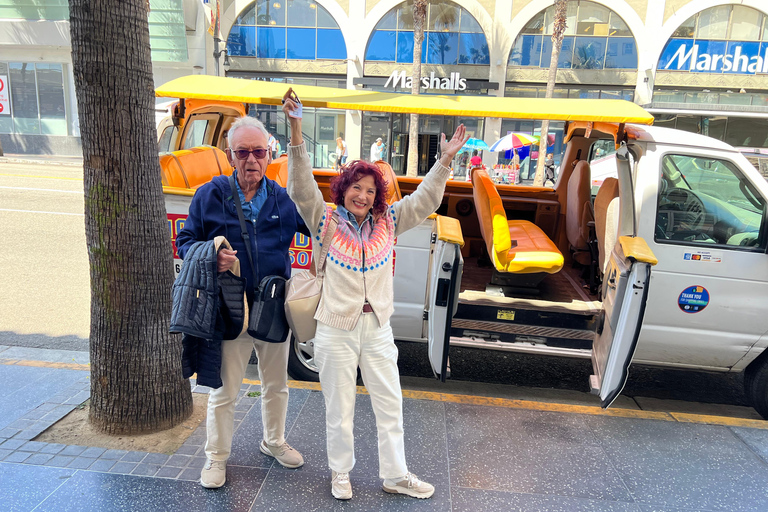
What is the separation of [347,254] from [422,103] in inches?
75.9

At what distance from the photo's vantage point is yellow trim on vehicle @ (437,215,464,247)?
3.80 meters

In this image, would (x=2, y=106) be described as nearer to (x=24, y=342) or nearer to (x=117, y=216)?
(x=24, y=342)

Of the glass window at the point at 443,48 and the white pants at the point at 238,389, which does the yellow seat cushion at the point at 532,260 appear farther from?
the glass window at the point at 443,48

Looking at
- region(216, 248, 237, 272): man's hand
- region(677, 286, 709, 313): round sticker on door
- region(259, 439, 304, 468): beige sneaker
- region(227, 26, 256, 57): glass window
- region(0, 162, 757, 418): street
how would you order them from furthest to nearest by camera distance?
region(227, 26, 256, 57): glass window, region(0, 162, 757, 418): street, region(677, 286, 709, 313): round sticker on door, region(259, 439, 304, 468): beige sneaker, region(216, 248, 237, 272): man's hand

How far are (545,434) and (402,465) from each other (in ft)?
4.14

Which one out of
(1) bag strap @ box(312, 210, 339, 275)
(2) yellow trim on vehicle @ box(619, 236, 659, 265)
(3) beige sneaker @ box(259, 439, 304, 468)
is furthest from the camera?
(2) yellow trim on vehicle @ box(619, 236, 659, 265)

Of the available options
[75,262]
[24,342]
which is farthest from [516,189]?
[75,262]

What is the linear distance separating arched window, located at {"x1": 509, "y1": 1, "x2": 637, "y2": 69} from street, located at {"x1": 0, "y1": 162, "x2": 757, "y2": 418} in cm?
2077

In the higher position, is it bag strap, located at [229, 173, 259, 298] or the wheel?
bag strap, located at [229, 173, 259, 298]

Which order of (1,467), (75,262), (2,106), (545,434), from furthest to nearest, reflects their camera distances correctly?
(2,106), (75,262), (545,434), (1,467)

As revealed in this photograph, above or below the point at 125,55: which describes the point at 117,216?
below

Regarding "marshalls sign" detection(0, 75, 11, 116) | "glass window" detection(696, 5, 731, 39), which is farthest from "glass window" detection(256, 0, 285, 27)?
"glass window" detection(696, 5, 731, 39)

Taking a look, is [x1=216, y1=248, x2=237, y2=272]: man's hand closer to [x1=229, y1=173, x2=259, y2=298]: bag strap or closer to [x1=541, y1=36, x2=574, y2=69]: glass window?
[x1=229, y1=173, x2=259, y2=298]: bag strap

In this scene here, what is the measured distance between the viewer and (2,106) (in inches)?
953
